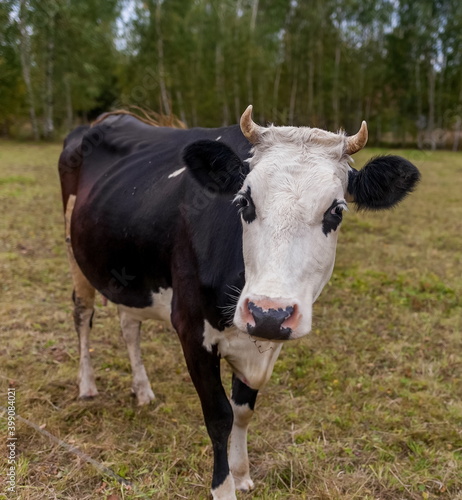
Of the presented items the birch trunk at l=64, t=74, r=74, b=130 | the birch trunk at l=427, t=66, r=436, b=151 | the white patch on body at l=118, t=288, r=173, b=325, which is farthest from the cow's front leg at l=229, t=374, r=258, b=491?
the birch trunk at l=427, t=66, r=436, b=151

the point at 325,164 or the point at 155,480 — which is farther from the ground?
the point at 325,164

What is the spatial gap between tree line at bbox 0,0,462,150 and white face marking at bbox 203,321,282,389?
2404 cm

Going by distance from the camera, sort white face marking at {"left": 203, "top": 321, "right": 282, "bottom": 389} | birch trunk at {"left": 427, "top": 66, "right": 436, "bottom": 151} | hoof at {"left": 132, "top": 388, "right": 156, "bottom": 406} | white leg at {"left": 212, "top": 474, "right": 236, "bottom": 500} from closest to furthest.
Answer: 1. white face marking at {"left": 203, "top": 321, "right": 282, "bottom": 389}
2. white leg at {"left": 212, "top": 474, "right": 236, "bottom": 500}
3. hoof at {"left": 132, "top": 388, "right": 156, "bottom": 406}
4. birch trunk at {"left": 427, "top": 66, "right": 436, "bottom": 151}

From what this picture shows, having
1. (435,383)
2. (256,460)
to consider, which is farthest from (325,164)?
(435,383)

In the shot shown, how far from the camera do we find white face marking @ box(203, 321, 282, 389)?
2.36 metres

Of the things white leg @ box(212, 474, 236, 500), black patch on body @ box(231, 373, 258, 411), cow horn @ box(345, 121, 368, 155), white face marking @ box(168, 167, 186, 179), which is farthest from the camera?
white face marking @ box(168, 167, 186, 179)

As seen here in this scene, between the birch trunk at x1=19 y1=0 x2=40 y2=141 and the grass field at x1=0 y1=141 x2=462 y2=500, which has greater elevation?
the birch trunk at x1=19 y1=0 x2=40 y2=141

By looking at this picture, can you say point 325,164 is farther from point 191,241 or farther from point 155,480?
point 155,480

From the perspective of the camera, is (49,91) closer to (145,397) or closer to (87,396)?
(87,396)

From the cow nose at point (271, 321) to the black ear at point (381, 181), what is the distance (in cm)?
72

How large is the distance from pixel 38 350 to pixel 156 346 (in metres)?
0.99

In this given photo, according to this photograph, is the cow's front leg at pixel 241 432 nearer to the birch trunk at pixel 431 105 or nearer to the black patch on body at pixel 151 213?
the black patch on body at pixel 151 213

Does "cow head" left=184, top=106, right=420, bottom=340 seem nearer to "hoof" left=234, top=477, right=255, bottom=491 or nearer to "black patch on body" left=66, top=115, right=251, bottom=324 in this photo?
"black patch on body" left=66, top=115, right=251, bottom=324

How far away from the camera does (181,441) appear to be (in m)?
3.06
